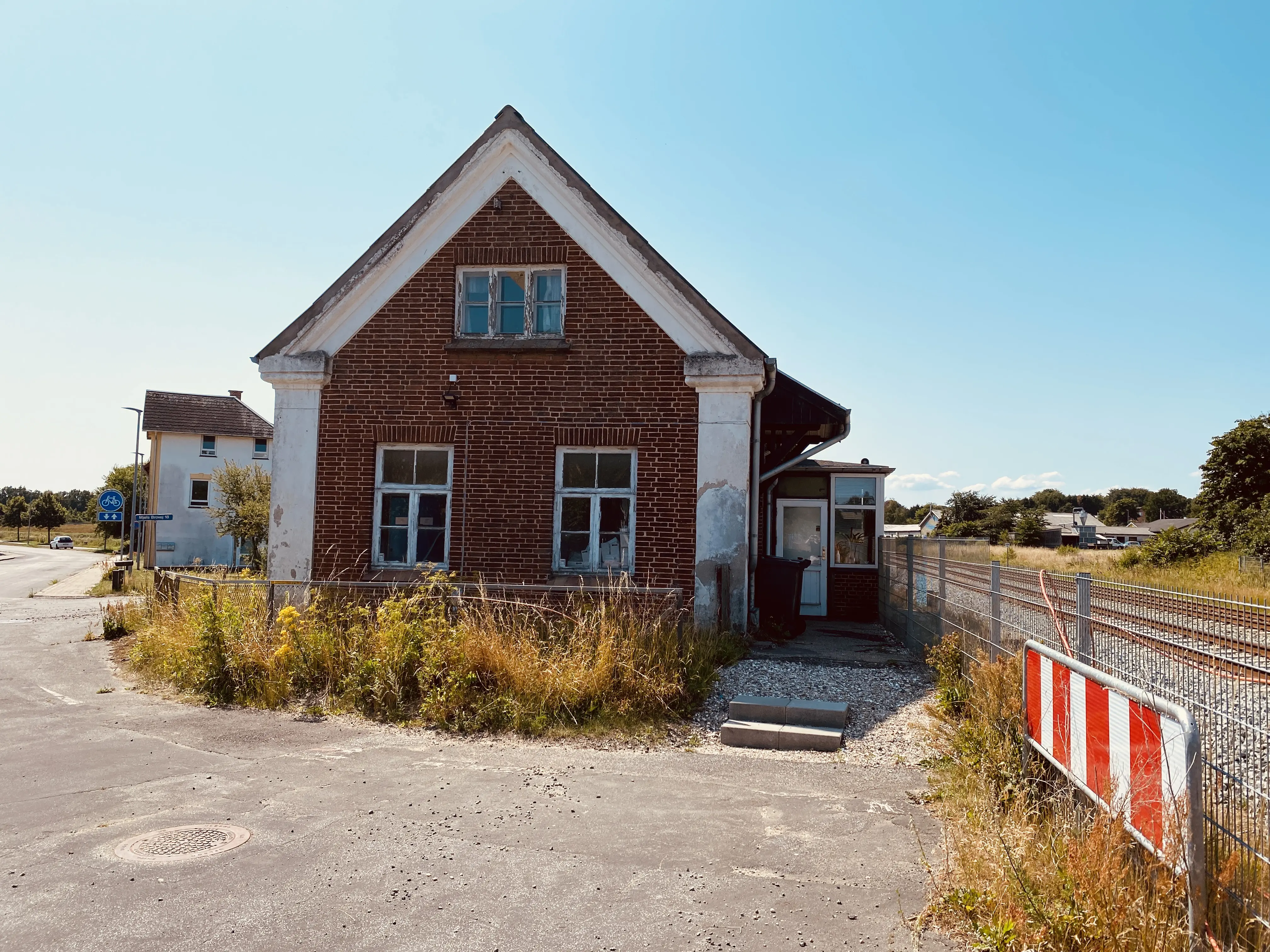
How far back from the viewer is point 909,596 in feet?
38.2

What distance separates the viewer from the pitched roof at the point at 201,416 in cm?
4219

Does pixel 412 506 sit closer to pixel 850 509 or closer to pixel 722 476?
pixel 722 476

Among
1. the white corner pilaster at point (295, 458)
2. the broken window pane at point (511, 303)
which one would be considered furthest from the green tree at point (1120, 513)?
the white corner pilaster at point (295, 458)

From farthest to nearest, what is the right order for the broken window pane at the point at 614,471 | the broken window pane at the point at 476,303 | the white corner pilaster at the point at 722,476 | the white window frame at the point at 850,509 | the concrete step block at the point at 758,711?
the white window frame at the point at 850,509
the broken window pane at the point at 476,303
the broken window pane at the point at 614,471
the white corner pilaster at the point at 722,476
the concrete step block at the point at 758,711

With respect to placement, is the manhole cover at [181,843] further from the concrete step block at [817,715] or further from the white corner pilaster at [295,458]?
the white corner pilaster at [295,458]

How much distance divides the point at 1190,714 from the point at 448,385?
10019 millimetres

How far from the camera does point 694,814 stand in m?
5.55

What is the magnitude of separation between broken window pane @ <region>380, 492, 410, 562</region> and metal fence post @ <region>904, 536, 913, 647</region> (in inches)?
268

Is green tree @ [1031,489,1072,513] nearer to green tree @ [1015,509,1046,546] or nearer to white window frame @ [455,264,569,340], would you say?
green tree @ [1015,509,1046,546]

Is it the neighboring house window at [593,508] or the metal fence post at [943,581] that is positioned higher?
the neighboring house window at [593,508]

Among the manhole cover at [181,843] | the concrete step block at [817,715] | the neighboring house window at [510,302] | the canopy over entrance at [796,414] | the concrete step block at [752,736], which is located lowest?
the manhole cover at [181,843]

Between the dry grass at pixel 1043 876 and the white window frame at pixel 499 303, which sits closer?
the dry grass at pixel 1043 876

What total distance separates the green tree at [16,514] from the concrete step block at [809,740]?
99.4 metres

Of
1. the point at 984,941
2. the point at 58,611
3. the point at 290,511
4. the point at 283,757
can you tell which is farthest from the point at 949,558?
the point at 58,611
